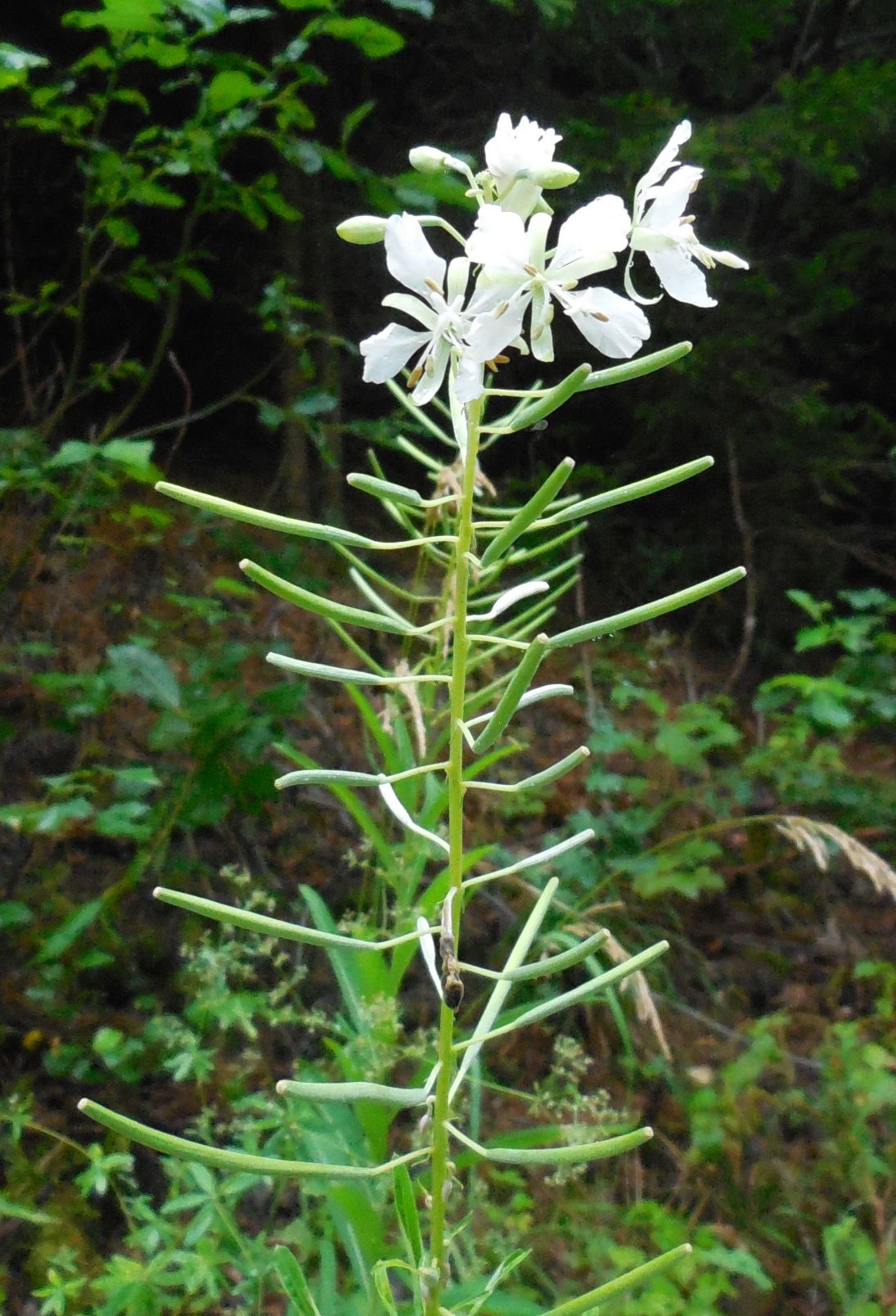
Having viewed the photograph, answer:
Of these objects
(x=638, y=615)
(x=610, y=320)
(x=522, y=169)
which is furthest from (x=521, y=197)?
(x=638, y=615)

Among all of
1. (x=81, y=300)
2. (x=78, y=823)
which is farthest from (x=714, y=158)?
(x=78, y=823)

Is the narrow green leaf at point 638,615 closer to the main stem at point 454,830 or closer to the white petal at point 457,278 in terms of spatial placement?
the main stem at point 454,830

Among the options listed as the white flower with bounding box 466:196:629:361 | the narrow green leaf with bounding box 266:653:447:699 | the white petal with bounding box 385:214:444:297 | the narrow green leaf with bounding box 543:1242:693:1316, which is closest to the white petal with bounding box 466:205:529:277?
the white flower with bounding box 466:196:629:361

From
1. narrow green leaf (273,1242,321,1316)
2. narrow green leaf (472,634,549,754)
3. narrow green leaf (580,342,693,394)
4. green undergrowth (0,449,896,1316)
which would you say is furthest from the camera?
green undergrowth (0,449,896,1316)

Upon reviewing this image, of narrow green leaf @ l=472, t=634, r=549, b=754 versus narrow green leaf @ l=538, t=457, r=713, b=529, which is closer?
narrow green leaf @ l=472, t=634, r=549, b=754

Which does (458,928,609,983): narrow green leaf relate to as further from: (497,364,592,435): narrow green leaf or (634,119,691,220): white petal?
(634,119,691,220): white petal

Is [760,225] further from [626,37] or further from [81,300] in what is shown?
[81,300]
